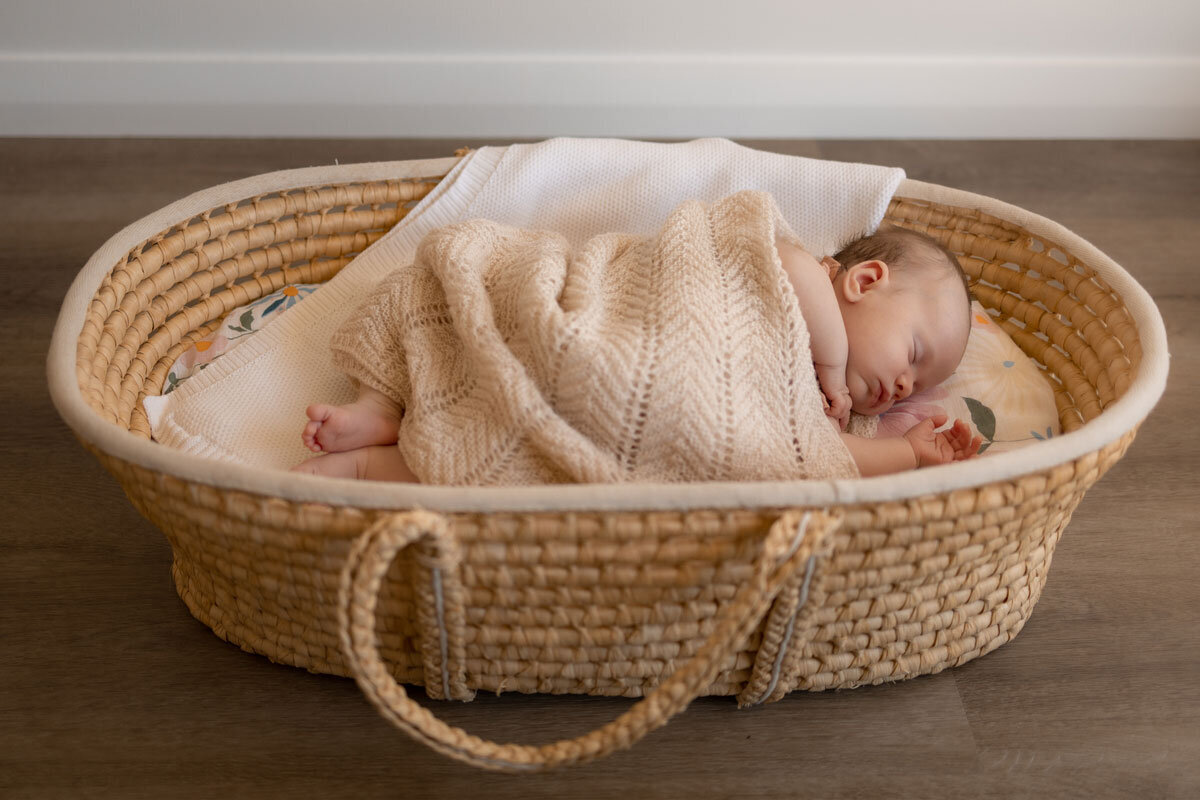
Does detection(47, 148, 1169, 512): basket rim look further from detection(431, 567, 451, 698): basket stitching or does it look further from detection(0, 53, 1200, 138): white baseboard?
detection(0, 53, 1200, 138): white baseboard

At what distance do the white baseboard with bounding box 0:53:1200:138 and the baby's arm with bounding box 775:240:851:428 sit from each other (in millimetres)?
1003

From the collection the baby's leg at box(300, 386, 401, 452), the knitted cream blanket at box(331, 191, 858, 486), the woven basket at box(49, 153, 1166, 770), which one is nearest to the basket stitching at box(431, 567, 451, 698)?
the woven basket at box(49, 153, 1166, 770)

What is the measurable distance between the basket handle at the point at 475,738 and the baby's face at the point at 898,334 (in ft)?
1.15

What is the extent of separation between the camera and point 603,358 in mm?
917

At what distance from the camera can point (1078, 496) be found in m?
0.95

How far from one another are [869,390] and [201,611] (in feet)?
2.28

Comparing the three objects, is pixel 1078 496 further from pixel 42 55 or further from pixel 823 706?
pixel 42 55

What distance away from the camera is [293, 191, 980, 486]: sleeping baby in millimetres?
923

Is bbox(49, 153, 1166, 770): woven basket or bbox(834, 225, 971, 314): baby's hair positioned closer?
A: bbox(49, 153, 1166, 770): woven basket

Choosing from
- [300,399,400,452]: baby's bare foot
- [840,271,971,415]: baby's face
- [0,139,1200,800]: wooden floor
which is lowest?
[0,139,1200,800]: wooden floor

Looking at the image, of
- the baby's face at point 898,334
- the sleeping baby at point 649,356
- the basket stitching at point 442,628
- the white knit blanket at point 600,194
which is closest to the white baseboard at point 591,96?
the white knit blanket at point 600,194

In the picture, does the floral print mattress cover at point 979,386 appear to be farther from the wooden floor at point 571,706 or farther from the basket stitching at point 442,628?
the basket stitching at point 442,628

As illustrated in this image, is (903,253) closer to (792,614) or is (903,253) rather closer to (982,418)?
(982,418)

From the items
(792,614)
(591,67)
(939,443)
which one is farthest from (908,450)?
(591,67)
